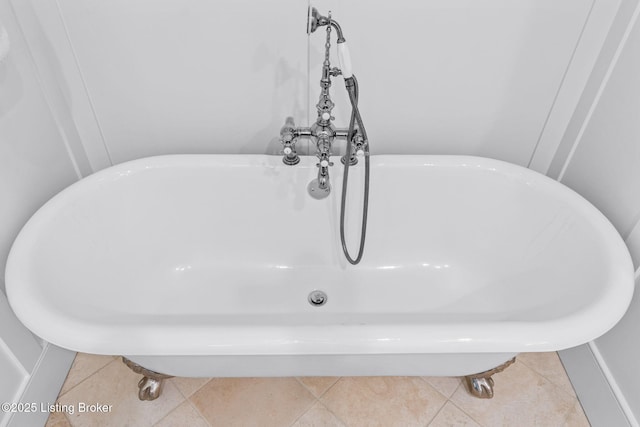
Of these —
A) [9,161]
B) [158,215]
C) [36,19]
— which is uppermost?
[36,19]

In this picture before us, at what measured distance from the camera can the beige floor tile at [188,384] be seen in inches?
51.8

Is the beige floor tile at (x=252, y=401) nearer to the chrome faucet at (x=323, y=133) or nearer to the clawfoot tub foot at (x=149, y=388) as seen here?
the clawfoot tub foot at (x=149, y=388)

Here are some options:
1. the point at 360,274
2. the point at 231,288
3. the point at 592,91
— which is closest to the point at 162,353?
the point at 231,288

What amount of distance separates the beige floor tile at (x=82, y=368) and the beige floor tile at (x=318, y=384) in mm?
636

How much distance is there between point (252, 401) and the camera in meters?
1.29

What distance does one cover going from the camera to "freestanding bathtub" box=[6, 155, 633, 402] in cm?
105

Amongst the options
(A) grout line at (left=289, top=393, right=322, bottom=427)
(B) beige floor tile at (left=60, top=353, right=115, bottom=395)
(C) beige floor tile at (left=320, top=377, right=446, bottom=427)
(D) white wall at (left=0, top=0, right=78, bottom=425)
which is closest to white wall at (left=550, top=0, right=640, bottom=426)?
(C) beige floor tile at (left=320, top=377, right=446, bottom=427)

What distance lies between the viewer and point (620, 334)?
1.18 metres

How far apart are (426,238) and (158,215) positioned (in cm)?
89

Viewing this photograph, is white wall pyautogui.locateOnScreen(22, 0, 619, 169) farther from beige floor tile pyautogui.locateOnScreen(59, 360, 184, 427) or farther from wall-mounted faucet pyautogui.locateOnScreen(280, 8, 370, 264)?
beige floor tile pyautogui.locateOnScreen(59, 360, 184, 427)

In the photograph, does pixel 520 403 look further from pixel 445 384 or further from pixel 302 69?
pixel 302 69

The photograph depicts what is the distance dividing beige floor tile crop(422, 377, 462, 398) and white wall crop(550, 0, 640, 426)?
38cm

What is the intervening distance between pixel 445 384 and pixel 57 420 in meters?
1.16

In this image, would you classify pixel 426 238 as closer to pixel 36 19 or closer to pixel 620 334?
pixel 620 334
